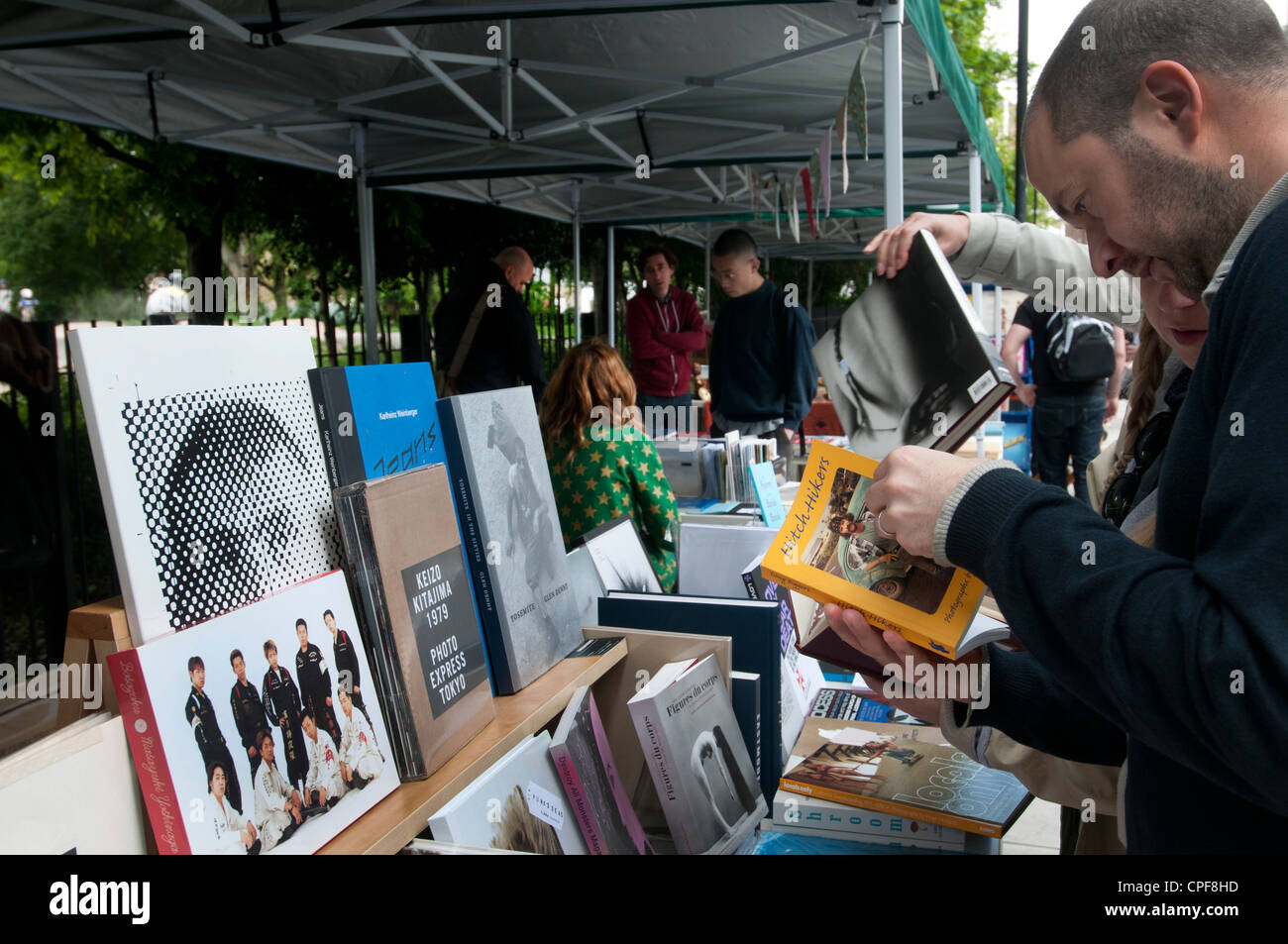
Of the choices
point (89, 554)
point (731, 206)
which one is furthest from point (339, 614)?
point (731, 206)

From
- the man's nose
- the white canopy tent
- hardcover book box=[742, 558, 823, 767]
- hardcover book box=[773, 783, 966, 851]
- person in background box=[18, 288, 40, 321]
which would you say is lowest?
hardcover book box=[773, 783, 966, 851]

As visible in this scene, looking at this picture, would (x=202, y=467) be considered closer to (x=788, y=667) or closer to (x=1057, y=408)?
(x=788, y=667)

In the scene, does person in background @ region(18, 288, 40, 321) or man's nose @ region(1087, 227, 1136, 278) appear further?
person in background @ region(18, 288, 40, 321)

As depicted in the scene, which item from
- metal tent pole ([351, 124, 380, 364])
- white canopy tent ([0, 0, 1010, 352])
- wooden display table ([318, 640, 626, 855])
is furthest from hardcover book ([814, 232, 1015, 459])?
metal tent pole ([351, 124, 380, 364])

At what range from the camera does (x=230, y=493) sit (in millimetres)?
1140

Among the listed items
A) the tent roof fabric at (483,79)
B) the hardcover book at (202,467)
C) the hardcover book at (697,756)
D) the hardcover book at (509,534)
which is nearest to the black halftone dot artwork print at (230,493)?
the hardcover book at (202,467)

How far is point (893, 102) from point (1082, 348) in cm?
285

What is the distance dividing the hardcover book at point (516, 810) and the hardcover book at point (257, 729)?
0.10 m

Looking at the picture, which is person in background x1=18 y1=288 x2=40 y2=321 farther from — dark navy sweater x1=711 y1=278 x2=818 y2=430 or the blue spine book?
the blue spine book

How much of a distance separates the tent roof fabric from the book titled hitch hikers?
3.42 metres

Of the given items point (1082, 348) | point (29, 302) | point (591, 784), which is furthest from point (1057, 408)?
point (29, 302)

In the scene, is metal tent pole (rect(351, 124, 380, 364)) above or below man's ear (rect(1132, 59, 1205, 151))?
above

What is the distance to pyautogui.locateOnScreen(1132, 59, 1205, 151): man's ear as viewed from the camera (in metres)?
0.86
